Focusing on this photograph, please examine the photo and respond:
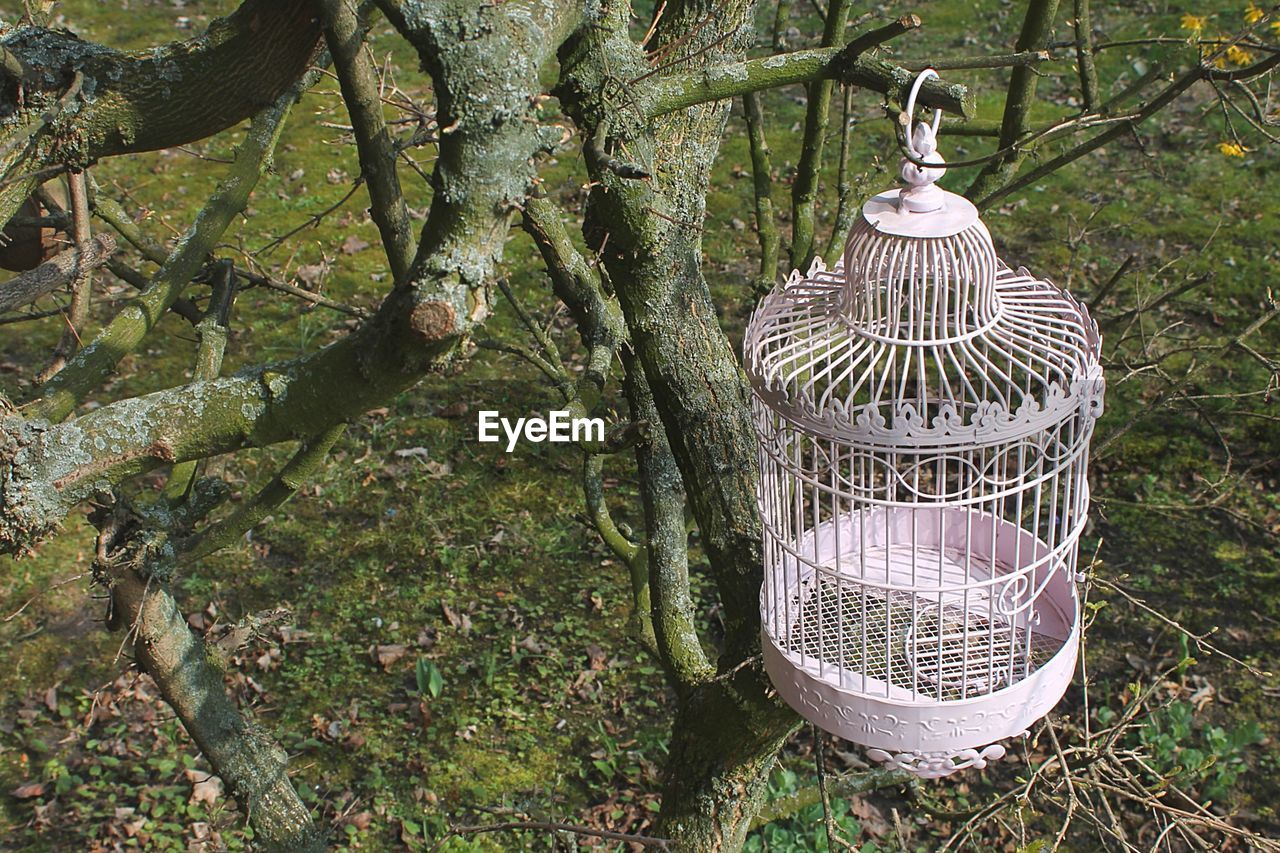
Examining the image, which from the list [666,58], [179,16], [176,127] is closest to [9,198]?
[176,127]

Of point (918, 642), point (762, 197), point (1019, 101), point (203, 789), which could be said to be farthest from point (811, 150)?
point (203, 789)

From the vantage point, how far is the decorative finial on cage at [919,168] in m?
2.48

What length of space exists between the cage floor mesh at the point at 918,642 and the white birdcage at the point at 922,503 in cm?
1

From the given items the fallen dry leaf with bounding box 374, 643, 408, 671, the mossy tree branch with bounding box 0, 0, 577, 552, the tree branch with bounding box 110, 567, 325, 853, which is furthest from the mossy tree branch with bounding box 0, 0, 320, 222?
the fallen dry leaf with bounding box 374, 643, 408, 671

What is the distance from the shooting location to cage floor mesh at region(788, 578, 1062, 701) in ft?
10.0

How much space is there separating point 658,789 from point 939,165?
11.4 ft

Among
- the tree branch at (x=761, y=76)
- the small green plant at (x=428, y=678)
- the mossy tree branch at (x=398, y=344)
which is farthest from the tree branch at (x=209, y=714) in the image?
the tree branch at (x=761, y=76)

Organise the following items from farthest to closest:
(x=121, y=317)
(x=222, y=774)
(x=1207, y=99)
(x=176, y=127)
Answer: (x=1207, y=99), (x=222, y=774), (x=121, y=317), (x=176, y=127)

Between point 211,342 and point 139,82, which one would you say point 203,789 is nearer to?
point 211,342

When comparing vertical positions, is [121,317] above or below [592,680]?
above

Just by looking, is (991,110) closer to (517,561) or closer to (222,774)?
(517,561)

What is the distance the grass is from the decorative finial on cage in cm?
183

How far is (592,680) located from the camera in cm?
568

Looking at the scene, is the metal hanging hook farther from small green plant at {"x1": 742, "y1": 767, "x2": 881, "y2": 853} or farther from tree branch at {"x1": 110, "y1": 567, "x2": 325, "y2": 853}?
small green plant at {"x1": 742, "y1": 767, "x2": 881, "y2": 853}
